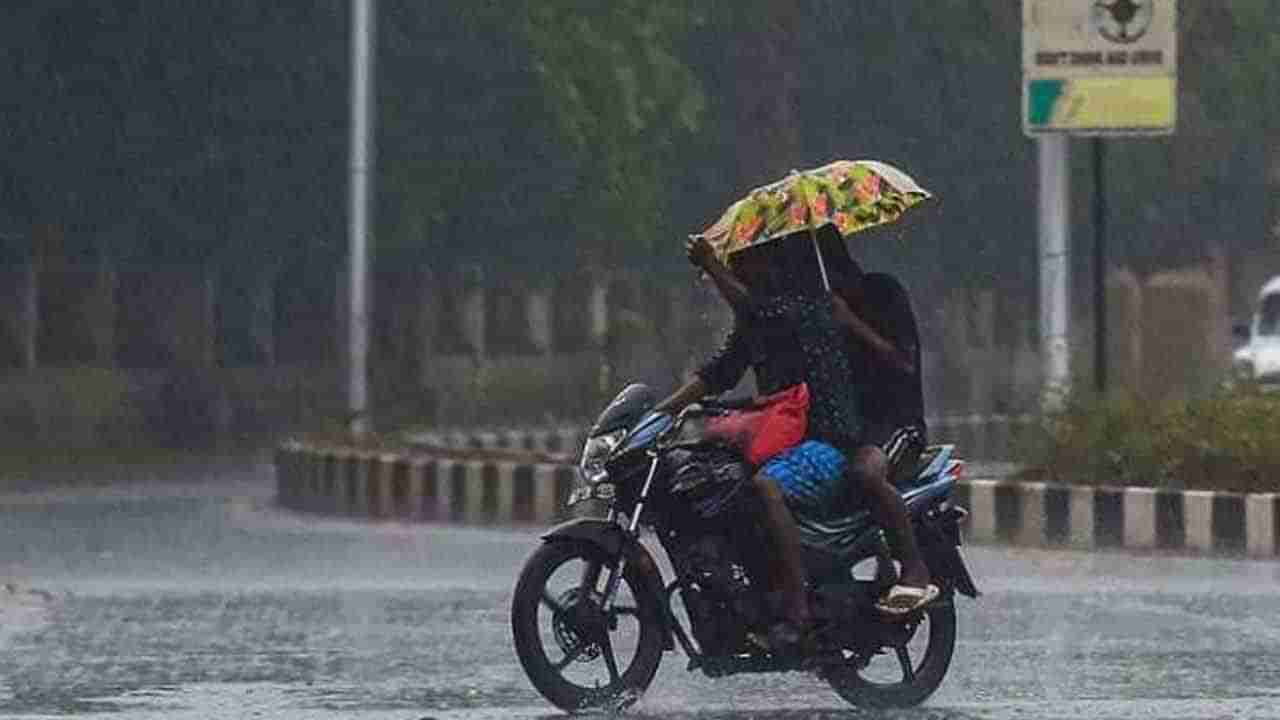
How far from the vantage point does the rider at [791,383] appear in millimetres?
10438

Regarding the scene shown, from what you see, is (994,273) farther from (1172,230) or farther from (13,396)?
(13,396)

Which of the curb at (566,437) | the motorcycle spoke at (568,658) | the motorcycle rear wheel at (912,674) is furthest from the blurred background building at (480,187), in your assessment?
the motorcycle spoke at (568,658)

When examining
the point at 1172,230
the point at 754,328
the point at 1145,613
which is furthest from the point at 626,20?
the point at 754,328

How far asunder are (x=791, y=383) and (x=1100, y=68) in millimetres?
12525

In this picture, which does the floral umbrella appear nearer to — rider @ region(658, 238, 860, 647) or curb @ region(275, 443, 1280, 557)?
rider @ region(658, 238, 860, 647)

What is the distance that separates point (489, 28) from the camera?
39031mm

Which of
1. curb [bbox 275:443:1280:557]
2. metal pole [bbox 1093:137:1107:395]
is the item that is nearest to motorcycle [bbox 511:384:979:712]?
curb [bbox 275:443:1280:557]

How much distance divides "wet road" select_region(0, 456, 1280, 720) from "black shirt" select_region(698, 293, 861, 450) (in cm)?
88

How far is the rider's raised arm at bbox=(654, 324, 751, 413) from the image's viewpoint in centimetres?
1066

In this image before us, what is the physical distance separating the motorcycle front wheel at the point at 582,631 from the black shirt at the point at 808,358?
26.8 inches

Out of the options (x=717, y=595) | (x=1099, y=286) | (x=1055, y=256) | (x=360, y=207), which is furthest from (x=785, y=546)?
(x=360, y=207)

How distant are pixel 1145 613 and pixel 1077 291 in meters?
35.8

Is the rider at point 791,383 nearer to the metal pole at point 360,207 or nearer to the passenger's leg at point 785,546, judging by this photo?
the passenger's leg at point 785,546

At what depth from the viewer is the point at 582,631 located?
409 inches
